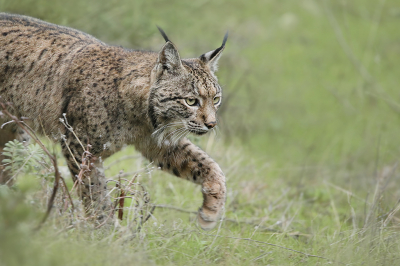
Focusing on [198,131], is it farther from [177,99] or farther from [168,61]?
[168,61]

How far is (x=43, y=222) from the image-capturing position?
10.1ft

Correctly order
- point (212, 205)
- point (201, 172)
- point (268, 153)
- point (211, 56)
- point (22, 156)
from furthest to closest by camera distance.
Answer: point (268, 153)
point (211, 56)
point (201, 172)
point (212, 205)
point (22, 156)

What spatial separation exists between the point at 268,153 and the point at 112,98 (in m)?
5.17

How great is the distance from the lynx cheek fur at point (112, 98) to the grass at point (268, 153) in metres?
0.55

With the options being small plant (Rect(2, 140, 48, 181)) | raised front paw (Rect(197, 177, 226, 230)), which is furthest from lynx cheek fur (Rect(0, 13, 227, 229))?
small plant (Rect(2, 140, 48, 181))

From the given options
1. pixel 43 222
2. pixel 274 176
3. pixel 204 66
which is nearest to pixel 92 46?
pixel 204 66

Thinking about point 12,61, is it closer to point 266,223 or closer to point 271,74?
point 266,223

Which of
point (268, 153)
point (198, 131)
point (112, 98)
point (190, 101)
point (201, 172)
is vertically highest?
point (112, 98)

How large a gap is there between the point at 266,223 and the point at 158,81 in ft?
7.14

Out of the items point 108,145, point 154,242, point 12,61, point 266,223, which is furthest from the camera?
point 266,223

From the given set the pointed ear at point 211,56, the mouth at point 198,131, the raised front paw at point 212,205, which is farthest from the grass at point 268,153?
the pointed ear at point 211,56

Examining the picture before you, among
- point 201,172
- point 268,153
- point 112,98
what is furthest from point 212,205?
point 268,153

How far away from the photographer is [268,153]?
9312 mm

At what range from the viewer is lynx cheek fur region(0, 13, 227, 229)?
4555 mm
